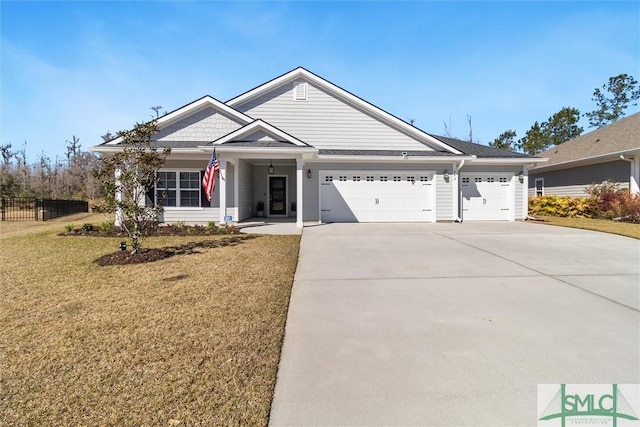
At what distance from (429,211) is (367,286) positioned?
10582 millimetres

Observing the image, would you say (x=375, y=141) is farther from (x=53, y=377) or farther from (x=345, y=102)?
(x=53, y=377)

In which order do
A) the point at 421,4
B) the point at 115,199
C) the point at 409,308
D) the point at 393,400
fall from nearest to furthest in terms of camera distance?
the point at 393,400
the point at 409,308
the point at 115,199
the point at 421,4

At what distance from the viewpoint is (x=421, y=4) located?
9.67 metres

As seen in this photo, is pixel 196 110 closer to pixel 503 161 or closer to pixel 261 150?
pixel 261 150

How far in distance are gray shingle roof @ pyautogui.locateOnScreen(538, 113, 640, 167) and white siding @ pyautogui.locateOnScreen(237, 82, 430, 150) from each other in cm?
1032

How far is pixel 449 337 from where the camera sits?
3.39 meters

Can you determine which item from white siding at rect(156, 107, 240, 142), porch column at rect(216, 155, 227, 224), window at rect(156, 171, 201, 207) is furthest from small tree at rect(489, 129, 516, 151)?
window at rect(156, 171, 201, 207)

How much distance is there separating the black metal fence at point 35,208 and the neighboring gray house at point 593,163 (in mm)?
28710

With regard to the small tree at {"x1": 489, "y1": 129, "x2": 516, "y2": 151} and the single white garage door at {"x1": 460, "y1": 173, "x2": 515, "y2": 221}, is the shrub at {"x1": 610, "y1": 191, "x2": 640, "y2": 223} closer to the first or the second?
the single white garage door at {"x1": 460, "y1": 173, "x2": 515, "y2": 221}

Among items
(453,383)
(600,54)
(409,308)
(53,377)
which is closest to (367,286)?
(409,308)

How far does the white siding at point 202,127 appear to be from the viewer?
13602 mm

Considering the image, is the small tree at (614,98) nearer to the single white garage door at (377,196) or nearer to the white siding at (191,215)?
the single white garage door at (377,196)

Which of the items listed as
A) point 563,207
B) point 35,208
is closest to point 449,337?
point 563,207

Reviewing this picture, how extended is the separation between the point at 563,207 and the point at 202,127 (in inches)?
746
